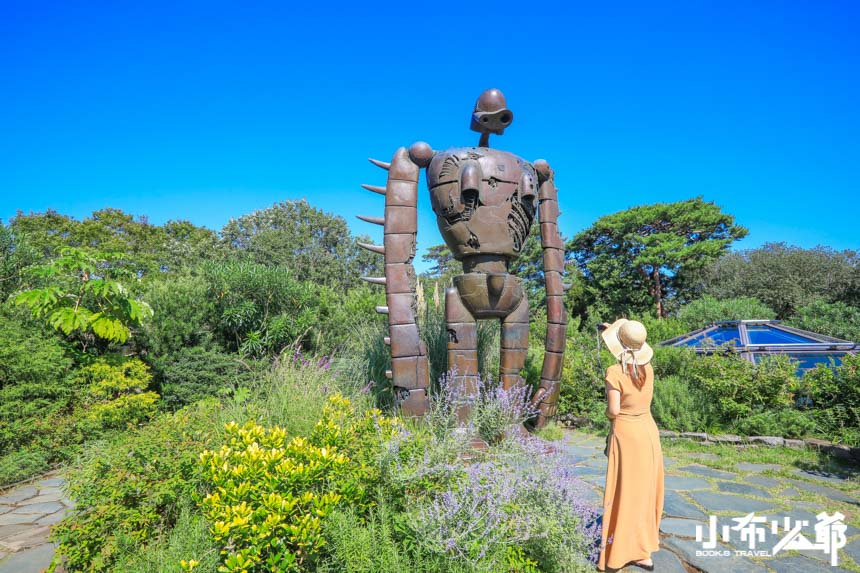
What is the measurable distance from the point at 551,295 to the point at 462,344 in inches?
46.1

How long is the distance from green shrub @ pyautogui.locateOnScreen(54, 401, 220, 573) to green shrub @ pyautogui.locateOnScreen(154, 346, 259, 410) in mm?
3509

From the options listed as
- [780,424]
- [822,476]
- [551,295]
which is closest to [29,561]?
[551,295]

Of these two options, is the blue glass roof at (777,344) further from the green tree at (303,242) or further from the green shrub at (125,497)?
the green tree at (303,242)

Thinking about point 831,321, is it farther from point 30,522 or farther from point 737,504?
point 30,522

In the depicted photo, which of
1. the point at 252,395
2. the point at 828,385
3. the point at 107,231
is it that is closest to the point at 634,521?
the point at 828,385

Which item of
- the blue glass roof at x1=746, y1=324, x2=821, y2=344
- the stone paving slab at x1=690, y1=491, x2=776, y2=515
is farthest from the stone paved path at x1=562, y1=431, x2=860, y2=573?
the blue glass roof at x1=746, y1=324, x2=821, y2=344

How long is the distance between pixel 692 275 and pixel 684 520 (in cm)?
2047

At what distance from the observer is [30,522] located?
124 inches

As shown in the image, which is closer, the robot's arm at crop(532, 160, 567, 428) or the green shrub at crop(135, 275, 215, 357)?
the robot's arm at crop(532, 160, 567, 428)

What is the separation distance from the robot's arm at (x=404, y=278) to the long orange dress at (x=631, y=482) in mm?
1819

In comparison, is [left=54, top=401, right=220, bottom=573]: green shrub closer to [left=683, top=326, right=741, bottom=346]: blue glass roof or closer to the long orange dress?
the long orange dress

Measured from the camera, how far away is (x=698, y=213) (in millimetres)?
19594

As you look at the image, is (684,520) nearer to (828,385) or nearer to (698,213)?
(828,385)

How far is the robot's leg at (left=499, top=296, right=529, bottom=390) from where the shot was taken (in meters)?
4.27
